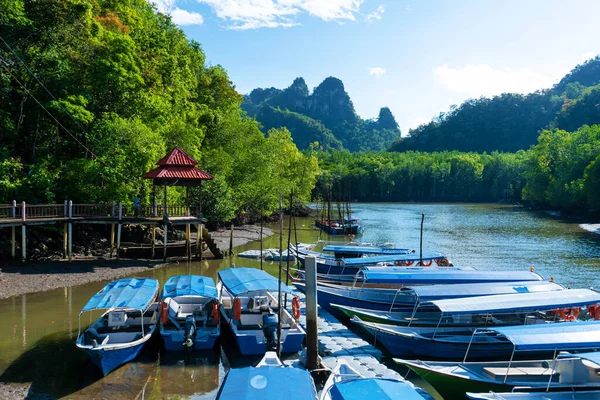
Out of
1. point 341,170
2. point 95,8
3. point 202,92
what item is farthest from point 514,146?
point 95,8

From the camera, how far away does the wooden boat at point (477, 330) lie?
15.6m

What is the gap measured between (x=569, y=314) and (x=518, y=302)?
3.44 metres

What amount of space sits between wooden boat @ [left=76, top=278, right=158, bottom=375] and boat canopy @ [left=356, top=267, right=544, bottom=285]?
374 inches

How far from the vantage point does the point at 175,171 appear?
2977cm

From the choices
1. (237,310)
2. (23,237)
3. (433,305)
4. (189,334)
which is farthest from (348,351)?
(23,237)

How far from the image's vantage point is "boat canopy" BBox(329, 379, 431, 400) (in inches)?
371

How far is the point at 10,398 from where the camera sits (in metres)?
12.7

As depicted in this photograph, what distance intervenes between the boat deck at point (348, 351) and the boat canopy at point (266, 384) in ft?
11.8

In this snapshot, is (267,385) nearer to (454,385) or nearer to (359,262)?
(454,385)

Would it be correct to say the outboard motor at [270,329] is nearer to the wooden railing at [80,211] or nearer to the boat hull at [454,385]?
the boat hull at [454,385]

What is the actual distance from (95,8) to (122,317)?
99.4 ft

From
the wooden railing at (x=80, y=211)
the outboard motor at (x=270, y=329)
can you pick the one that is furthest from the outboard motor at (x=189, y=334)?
the wooden railing at (x=80, y=211)

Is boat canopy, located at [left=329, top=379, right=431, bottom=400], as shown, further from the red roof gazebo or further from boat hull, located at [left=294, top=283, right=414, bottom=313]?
the red roof gazebo

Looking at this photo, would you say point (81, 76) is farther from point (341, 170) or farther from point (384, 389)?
point (341, 170)
